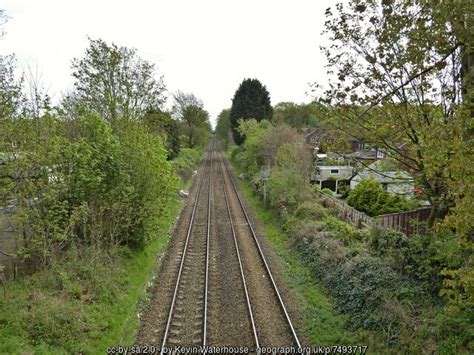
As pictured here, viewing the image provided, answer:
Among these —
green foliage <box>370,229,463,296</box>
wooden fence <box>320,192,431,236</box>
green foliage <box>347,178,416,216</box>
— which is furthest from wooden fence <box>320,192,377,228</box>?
green foliage <box>370,229,463,296</box>

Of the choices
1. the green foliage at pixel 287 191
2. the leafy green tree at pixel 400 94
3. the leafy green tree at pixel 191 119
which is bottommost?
the green foliage at pixel 287 191

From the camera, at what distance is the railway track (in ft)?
30.5

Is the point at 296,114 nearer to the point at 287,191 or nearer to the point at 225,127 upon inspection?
the point at 225,127

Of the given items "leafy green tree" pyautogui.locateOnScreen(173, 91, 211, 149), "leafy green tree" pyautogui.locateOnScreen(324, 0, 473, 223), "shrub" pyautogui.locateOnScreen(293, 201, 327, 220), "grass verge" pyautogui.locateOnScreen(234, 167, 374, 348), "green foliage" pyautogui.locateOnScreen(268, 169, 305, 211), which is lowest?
"grass verge" pyautogui.locateOnScreen(234, 167, 374, 348)

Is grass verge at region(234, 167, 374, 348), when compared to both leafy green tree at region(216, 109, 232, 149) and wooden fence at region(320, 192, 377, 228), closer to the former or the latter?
wooden fence at region(320, 192, 377, 228)

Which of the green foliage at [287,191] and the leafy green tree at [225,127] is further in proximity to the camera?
the leafy green tree at [225,127]

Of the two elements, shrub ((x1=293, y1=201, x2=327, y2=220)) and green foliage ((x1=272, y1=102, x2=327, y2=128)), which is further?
green foliage ((x1=272, y1=102, x2=327, y2=128))

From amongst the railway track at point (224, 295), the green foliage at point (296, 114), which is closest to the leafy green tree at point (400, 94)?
the railway track at point (224, 295)

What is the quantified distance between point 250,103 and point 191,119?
11.1 m

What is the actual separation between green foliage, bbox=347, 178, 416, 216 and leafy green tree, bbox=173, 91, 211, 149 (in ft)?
133

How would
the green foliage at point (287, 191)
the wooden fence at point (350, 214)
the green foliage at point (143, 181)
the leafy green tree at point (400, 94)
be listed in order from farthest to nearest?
the green foliage at point (287, 191) < the wooden fence at point (350, 214) < the green foliage at point (143, 181) < the leafy green tree at point (400, 94)

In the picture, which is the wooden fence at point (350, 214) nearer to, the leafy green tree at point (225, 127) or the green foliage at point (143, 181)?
the green foliage at point (143, 181)

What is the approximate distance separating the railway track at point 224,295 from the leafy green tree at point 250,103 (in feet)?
122

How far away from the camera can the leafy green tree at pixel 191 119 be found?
192ft
